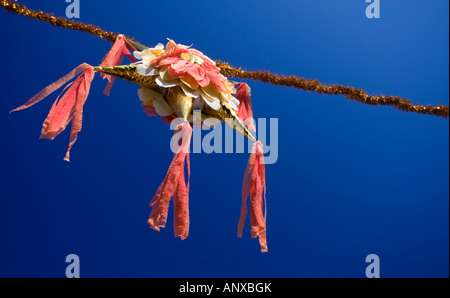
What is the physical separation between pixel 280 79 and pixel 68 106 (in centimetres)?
45

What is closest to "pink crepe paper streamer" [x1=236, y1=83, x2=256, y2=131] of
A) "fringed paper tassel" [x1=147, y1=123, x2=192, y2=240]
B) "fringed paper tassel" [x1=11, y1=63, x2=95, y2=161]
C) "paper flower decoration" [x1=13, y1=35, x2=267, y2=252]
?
"paper flower decoration" [x1=13, y1=35, x2=267, y2=252]

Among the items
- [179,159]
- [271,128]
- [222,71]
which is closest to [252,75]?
[222,71]

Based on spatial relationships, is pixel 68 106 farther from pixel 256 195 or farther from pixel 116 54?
pixel 256 195

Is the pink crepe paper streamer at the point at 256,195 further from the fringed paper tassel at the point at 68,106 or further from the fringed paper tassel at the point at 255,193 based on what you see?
the fringed paper tassel at the point at 68,106

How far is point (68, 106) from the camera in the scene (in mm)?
762

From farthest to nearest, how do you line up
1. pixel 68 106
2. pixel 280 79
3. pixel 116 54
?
pixel 280 79 → pixel 116 54 → pixel 68 106

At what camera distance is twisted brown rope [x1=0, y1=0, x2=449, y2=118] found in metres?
0.89

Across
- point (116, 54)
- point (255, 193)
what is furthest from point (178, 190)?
point (116, 54)

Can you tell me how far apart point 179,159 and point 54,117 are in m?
0.21

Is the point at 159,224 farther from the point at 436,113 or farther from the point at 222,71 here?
the point at 436,113

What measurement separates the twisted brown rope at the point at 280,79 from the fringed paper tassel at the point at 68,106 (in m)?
0.15

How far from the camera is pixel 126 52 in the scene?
883 mm

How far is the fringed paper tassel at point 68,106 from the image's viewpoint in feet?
2.44

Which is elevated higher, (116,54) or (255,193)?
(116,54)
